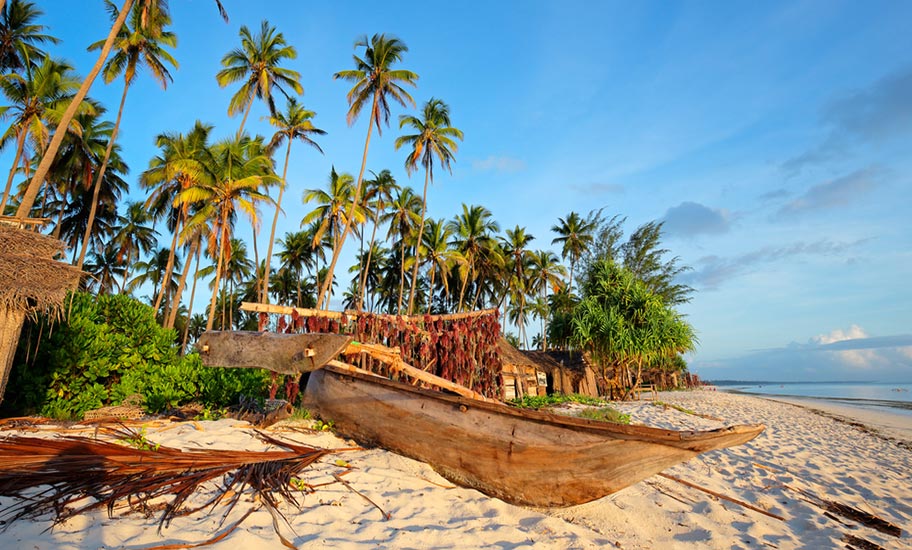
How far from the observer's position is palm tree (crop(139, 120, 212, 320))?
19609 millimetres

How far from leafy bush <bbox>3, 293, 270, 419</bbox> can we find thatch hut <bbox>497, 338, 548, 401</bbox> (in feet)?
37.9

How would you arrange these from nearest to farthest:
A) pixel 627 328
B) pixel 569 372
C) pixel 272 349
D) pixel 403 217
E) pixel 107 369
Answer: pixel 272 349 < pixel 107 369 < pixel 627 328 < pixel 569 372 < pixel 403 217

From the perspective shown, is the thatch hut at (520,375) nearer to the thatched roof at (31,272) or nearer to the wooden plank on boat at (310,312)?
the wooden plank on boat at (310,312)

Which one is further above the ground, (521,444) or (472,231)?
(472,231)

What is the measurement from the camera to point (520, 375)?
19531 millimetres

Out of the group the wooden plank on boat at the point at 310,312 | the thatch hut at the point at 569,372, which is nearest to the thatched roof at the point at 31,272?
the wooden plank on boat at the point at 310,312

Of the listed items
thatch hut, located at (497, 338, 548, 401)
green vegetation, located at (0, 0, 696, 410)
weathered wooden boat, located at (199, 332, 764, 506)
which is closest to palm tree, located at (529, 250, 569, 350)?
green vegetation, located at (0, 0, 696, 410)

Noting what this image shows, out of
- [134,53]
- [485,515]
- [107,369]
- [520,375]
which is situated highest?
[134,53]

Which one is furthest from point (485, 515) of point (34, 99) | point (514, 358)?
point (34, 99)

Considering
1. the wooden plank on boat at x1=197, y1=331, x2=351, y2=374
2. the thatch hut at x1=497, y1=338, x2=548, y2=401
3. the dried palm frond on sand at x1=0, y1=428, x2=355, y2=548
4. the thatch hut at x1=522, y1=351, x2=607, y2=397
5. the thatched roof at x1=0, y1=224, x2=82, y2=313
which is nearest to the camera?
the dried palm frond on sand at x1=0, y1=428, x2=355, y2=548

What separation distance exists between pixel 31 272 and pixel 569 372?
20.1 metres

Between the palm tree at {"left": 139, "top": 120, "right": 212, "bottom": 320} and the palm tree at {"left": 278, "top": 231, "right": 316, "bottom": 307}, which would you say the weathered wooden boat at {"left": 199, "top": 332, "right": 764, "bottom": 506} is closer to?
the palm tree at {"left": 139, "top": 120, "right": 212, "bottom": 320}

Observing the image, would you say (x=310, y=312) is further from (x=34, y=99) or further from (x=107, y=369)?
(x=34, y=99)

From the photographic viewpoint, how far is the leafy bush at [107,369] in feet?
23.5
